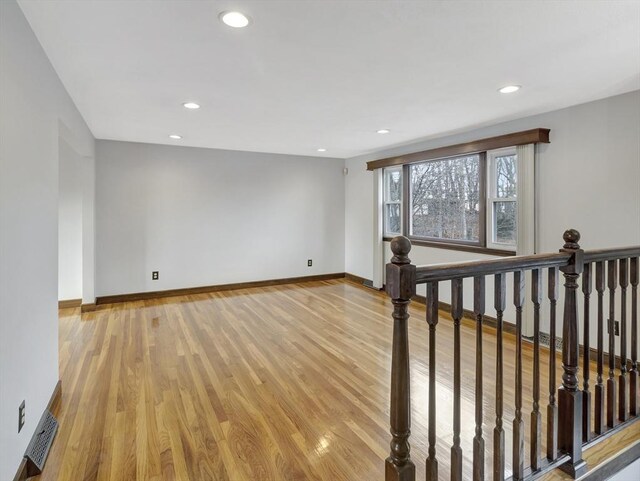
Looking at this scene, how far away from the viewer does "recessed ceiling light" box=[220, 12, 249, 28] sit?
1824 mm

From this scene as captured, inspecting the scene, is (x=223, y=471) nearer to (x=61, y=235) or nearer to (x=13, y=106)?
(x=13, y=106)

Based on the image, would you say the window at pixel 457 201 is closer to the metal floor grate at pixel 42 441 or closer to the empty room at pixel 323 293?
the empty room at pixel 323 293

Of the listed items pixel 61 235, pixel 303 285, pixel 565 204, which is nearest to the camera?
pixel 565 204

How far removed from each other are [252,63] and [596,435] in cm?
295

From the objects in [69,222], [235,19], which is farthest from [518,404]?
[69,222]

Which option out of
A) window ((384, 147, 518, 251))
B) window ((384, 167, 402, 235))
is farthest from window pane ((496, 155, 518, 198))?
window ((384, 167, 402, 235))

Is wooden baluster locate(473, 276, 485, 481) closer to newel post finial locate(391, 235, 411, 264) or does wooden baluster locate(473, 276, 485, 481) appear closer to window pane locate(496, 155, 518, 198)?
newel post finial locate(391, 235, 411, 264)

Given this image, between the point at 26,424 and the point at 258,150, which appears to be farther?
the point at 258,150

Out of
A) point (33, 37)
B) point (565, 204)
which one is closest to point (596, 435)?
point (565, 204)

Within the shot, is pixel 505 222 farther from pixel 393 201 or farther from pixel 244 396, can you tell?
pixel 244 396

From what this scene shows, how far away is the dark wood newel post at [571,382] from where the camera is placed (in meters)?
1.69

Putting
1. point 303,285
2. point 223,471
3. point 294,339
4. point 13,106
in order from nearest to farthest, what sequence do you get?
point 13,106
point 223,471
point 294,339
point 303,285

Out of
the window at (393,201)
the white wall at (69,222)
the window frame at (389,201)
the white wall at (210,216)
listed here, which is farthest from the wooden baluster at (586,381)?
the white wall at (69,222)

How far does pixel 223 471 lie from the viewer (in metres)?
1.82
